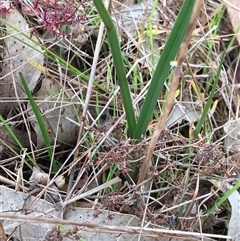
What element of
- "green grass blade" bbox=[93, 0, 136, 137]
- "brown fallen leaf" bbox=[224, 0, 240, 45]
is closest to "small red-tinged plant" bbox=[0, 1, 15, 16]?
"green grass blade" bbox=[93, 0, 136, 137]

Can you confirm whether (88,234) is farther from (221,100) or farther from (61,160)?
(221,100)

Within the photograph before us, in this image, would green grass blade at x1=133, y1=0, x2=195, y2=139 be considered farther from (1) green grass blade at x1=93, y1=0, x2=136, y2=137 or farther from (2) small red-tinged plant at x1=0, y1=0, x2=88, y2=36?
(2) small red-tinged plant at x1=0, y1=0, x2=88, y2=36

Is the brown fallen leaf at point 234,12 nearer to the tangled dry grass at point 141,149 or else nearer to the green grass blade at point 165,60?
the tangled dry grass at point 141,149

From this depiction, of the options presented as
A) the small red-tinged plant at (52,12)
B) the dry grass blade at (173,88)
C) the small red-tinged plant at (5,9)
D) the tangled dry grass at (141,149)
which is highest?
the small red-tinged plant at (5,9)

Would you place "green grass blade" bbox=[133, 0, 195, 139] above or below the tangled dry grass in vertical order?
above

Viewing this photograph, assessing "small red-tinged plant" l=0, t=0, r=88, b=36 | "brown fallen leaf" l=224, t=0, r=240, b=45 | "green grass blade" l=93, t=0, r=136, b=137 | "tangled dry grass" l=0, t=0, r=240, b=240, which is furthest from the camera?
"brown fallen leaf" l=224, t=0, r=240, b=45

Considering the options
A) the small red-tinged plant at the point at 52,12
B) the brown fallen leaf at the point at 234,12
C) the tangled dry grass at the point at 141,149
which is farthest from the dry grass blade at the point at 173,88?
the brown fallen leaf at the point at 234,12
